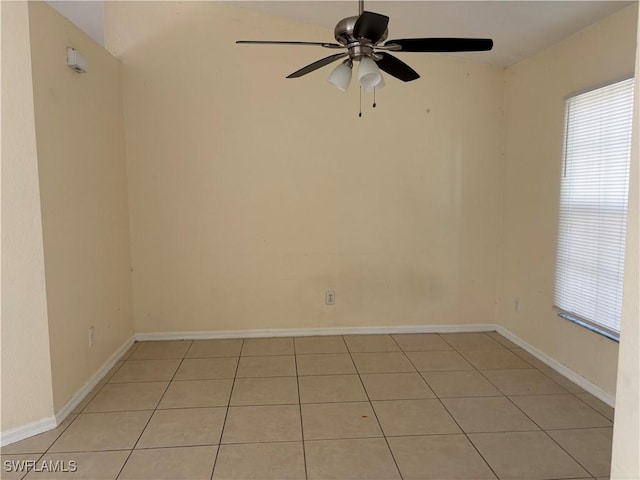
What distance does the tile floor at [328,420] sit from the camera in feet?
6.68

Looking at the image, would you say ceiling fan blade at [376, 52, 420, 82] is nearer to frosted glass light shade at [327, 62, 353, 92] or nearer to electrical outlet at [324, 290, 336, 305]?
frosted glass light shade at [327, 62, 353, 92]

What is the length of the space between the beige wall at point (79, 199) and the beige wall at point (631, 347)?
2.53 metres

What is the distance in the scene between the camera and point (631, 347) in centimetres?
83

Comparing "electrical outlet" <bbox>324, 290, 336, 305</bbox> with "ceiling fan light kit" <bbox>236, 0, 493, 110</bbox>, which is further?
"electrical outlet" <bbox>324, 290, 336, 305</bbox>

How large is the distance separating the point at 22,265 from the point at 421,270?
2986 mm

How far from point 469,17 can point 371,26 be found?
1482 millimetres

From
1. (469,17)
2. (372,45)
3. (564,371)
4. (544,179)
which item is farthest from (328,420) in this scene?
(469,17)

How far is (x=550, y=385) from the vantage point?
2873 millimetres

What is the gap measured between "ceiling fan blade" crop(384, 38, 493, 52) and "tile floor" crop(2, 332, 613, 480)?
196 cm

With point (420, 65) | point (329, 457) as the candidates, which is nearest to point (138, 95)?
point (420, 65)

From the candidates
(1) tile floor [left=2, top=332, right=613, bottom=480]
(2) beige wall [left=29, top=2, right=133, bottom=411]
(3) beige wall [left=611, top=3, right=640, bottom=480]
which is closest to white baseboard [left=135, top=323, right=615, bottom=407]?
(1) tile floor [left=2, top=332, right=613, bottom=480]

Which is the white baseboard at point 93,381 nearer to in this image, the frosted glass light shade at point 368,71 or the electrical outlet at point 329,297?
the electrical outlet at point 329,297

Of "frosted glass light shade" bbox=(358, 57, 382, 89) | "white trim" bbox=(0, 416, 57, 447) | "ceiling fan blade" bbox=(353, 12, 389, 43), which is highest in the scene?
"ceiling fan blade" bbox=(353, 12, 389, 43)

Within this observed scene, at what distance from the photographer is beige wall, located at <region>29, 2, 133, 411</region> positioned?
7.60 ft
